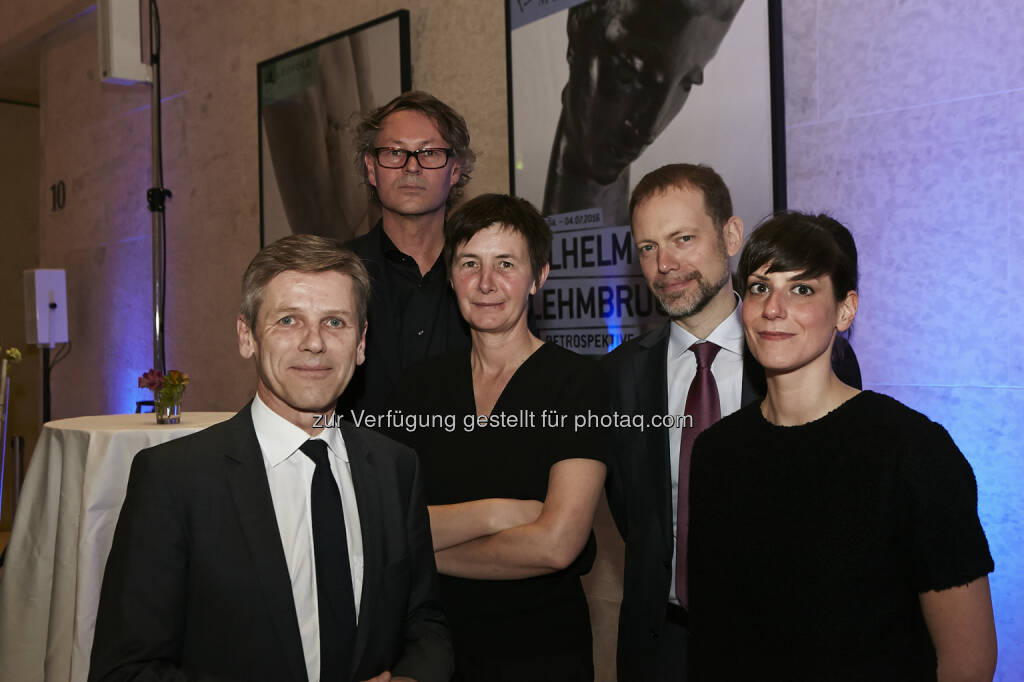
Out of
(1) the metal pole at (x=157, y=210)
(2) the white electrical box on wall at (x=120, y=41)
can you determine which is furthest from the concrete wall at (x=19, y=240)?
(2) the white electrical box on wall at (x=120, y=41)

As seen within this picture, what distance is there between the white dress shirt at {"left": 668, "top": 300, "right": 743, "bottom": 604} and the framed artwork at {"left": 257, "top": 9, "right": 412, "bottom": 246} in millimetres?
2486

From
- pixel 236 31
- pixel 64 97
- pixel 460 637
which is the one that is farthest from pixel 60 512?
pixel 64 97

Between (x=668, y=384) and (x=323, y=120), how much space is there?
3.05m

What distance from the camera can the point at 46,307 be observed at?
660 centimetres

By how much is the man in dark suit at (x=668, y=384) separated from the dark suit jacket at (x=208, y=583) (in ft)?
1.99

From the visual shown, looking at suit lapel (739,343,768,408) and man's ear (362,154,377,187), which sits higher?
man's ear (362,154,377,187)

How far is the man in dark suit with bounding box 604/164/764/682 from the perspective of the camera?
1938 mm

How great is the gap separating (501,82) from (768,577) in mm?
2705

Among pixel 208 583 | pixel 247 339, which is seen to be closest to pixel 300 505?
pixel 208 583

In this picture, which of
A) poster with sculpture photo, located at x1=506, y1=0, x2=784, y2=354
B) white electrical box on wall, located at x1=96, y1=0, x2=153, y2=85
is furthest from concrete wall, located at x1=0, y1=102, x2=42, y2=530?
poster with sculpture photo, located at x1=506, y1=0, x2=784, y2=354

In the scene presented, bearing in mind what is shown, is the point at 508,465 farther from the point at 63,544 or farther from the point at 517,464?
the point at 63,544

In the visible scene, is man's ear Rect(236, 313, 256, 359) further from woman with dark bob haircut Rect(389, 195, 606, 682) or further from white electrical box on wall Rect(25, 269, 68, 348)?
white electrical box on wall Rect(25, 269, 68, 348)

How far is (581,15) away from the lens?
3.31 metres

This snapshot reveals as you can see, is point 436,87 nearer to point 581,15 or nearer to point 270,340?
point 581,15
